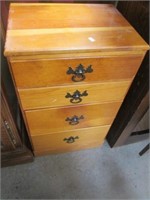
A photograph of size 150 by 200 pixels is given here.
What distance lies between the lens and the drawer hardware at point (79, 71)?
1.98 feet

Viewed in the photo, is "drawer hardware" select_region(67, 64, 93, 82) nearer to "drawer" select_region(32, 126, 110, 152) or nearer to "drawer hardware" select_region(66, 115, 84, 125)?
"drawer hardware" select_region(66, 115, 84, 125)

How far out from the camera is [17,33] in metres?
0.58

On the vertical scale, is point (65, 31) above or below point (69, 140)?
above

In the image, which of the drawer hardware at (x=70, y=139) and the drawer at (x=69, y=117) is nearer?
the drawer at (x=69, y=117)

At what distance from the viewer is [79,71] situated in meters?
0.61

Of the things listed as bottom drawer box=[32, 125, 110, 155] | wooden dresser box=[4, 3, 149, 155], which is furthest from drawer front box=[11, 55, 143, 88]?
bottom drawer box=[32, 125, 110, 155]

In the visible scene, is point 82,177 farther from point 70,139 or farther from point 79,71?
point 79,71

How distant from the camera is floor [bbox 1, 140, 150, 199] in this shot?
1.02 metres

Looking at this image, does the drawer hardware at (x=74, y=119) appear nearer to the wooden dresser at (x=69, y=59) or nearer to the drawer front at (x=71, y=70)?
the wooden dresser at (x=69, y=59)

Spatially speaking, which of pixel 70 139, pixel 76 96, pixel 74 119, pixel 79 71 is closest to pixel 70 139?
pixel 70 139

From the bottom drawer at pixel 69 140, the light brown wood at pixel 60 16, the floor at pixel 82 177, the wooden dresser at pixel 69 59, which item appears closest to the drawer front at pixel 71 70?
the wooden dresser at pixel 69 59

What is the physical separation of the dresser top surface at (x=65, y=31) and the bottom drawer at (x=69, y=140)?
516 mm

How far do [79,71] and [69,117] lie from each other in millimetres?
298

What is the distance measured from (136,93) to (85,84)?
1.09 ft
